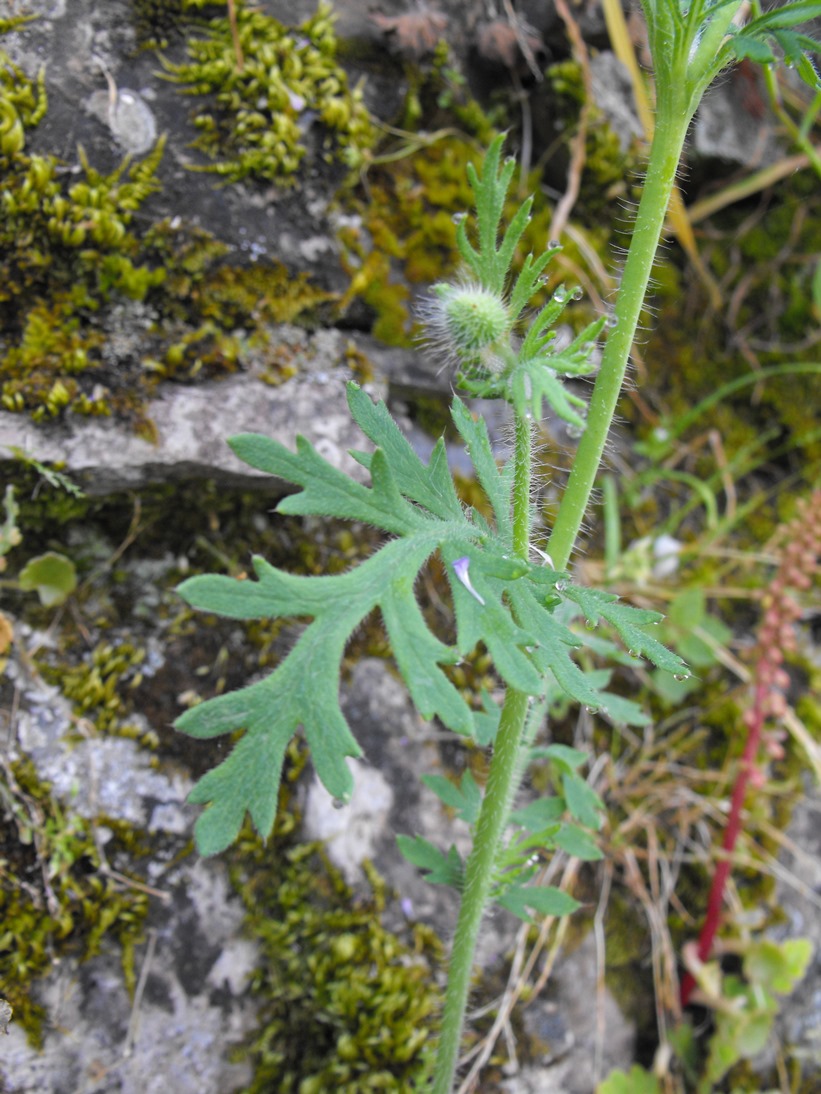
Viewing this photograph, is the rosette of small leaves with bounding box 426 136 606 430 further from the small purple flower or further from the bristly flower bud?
the small purple flower

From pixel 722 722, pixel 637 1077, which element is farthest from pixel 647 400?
pixel 637 1077

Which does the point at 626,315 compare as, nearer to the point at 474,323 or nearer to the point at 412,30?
the point at 474,323

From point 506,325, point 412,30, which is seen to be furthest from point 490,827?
point 412,30

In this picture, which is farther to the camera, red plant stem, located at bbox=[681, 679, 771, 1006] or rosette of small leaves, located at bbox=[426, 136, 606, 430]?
red plant stem, located at bbox=[681, 679, 771, 1006]

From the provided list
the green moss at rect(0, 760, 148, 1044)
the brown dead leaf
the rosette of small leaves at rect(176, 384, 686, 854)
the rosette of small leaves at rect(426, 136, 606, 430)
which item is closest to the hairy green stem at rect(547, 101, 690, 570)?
the rosette of small leaves at rect(426, 136, 606, 430)

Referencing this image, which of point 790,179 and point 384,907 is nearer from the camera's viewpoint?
point 384,907

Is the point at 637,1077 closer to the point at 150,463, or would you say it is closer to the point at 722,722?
the point at 722,722
